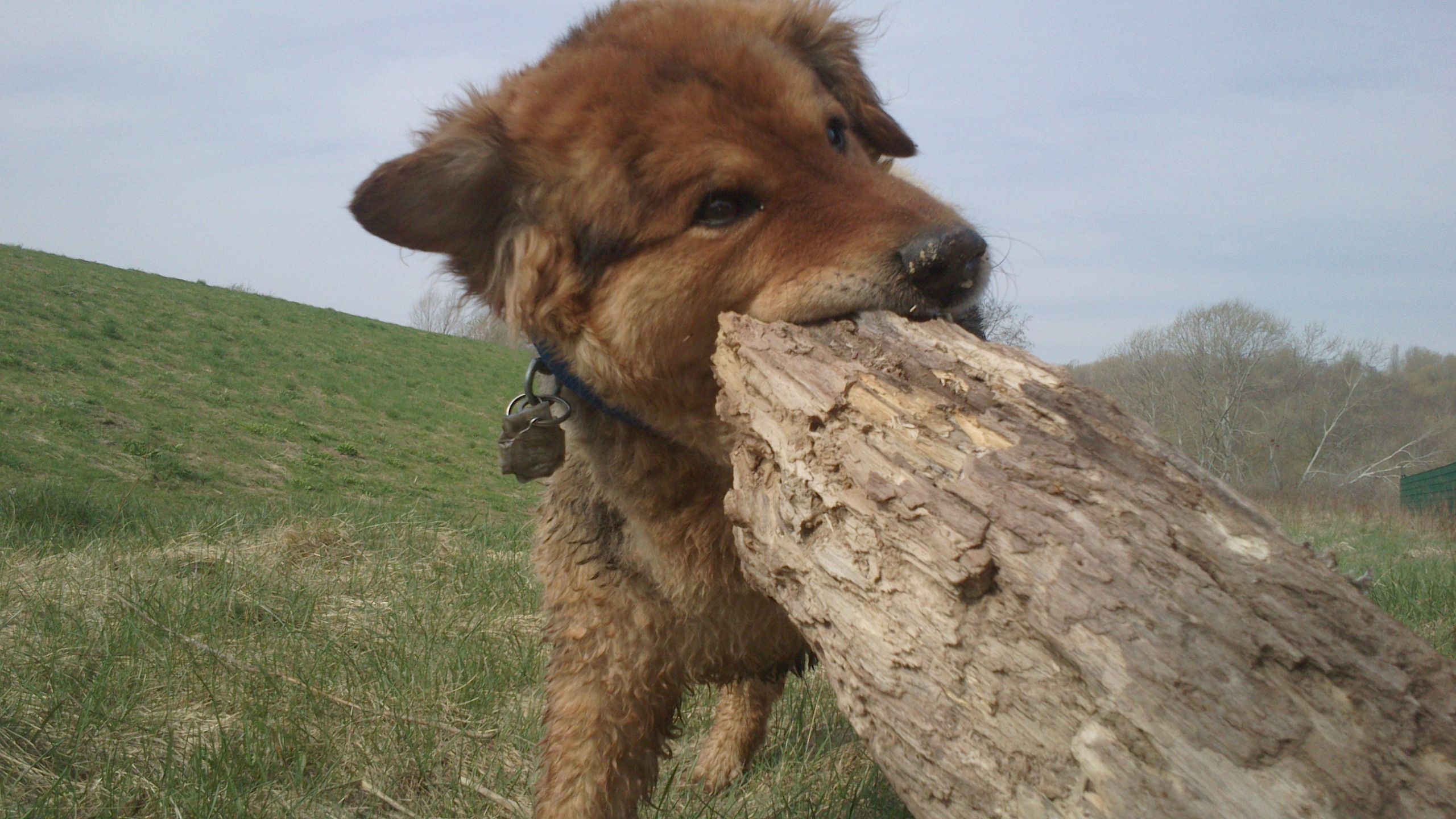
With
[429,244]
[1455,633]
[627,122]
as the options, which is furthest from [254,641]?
[1455,633]

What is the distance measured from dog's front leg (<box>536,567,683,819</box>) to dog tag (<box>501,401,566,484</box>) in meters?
0.34

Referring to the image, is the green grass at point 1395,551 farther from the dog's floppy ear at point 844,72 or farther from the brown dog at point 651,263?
the dog's floppy ear at point 844,72

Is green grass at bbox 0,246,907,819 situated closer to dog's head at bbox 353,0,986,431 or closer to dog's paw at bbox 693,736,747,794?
dog's paw at bbox 693,736,747,794

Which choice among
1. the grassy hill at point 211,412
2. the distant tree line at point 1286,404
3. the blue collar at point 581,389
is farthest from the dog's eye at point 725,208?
the distant tree line at point 1286,404

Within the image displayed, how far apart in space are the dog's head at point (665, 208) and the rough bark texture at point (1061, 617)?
353 mm

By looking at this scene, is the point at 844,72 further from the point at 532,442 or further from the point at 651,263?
the point at 532,442

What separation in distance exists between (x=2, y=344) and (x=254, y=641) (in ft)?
62.0

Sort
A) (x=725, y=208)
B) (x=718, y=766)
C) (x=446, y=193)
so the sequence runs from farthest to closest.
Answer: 1. (x=718, y=766)
2. (x=446, y=193)
3. (x=725, y=208)

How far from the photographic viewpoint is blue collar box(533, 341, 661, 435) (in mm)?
2432

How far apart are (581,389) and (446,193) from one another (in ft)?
1.97

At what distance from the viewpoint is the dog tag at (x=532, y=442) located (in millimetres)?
2648

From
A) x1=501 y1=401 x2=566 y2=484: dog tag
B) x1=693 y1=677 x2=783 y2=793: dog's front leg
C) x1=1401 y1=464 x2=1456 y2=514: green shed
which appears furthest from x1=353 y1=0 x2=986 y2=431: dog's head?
x1=1401 y1=464 x2=1456 y2=514: green shed

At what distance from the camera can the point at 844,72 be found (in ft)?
9.89

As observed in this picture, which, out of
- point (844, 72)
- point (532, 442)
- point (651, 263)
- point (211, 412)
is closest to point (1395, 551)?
point (844, 72)
